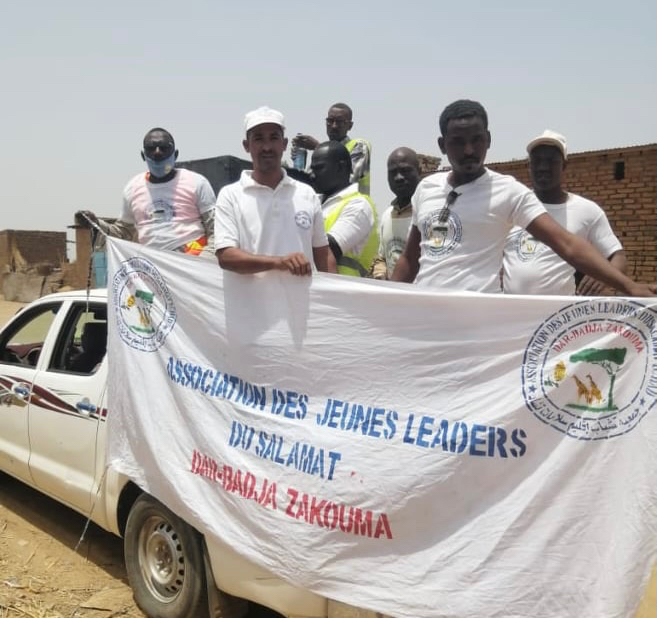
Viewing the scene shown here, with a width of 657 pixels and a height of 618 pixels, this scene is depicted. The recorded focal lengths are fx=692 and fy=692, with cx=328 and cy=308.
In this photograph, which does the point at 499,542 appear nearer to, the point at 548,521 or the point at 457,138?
the point at 548,521

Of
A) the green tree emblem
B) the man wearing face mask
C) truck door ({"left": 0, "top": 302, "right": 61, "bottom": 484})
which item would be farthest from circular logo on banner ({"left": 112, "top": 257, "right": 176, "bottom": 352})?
the green tree emblem

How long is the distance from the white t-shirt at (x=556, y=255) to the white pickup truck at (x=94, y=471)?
185 centimetres

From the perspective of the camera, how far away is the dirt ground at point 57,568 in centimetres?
358

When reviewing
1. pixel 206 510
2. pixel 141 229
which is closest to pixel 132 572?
pixel 206 510

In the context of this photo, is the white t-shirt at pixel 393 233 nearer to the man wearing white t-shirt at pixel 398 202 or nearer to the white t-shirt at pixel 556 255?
the man wearing white t-shirt at pixel 398 202

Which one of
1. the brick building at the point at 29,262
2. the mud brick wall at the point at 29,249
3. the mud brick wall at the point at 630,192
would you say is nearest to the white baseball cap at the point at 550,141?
the mud brick wall at the point at 630,192

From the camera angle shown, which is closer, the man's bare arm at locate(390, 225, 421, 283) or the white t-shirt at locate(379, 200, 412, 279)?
the man's bare arm at locate(390, 225, 421, 283)

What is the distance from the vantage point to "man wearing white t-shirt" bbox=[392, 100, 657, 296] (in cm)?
281

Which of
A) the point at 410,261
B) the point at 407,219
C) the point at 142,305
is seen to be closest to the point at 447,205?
the point at 410,261

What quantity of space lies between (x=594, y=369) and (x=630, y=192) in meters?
8.18

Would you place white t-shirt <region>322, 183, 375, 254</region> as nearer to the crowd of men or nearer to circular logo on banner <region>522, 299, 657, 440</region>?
the crowd of men

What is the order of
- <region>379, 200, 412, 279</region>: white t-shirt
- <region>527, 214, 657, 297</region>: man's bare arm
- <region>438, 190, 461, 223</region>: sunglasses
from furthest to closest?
1. <region>379, 200, 412, 279</region>: white t-shirt
2. <region>438, 190, 461, 223</region>: sunglasses
3. <region>527, 214, 657, 297</region>: man's bare arm

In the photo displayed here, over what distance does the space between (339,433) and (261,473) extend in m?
0.41

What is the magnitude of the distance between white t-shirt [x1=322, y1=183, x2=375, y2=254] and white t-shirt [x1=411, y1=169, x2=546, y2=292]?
79 cm
